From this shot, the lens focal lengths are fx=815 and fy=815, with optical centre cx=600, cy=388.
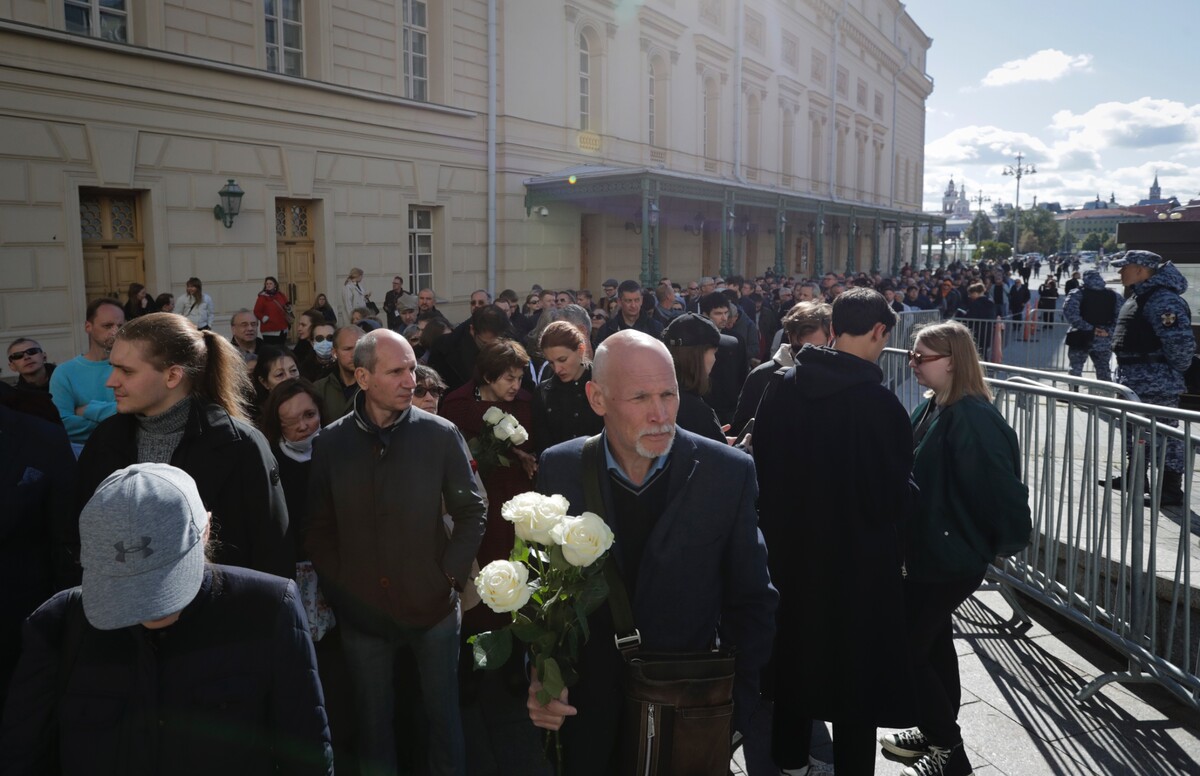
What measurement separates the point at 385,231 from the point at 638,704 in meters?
14.6

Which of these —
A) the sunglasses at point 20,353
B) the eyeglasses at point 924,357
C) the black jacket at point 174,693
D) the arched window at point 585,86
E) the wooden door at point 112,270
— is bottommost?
the black jacket at point 174,693

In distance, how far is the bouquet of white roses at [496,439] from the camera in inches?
167

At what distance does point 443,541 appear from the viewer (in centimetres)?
340

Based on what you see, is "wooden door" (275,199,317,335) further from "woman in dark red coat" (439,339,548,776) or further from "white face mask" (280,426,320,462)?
"white face mask" (280,426,320,462)

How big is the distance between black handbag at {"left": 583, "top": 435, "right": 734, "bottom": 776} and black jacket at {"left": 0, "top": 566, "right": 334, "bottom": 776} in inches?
31.4

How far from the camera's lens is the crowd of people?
1.76 meters

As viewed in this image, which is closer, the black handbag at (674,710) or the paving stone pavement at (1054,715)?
the black handbag at (674,710)

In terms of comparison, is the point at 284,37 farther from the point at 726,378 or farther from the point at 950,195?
the point at 950,195

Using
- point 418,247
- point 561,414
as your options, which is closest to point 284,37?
point 418,247

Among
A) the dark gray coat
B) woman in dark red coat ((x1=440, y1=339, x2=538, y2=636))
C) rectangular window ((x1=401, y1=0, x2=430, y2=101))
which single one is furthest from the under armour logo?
rectangular window ((x1=401, y1=0, x2=430, y2=101))

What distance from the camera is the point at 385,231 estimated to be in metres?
15.6

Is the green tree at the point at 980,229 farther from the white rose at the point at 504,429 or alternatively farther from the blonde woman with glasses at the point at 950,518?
the white rose at the point at 504,429

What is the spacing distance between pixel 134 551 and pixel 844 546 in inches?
94.1

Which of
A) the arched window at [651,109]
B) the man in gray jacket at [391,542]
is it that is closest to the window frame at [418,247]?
the arched window at [651,109]
